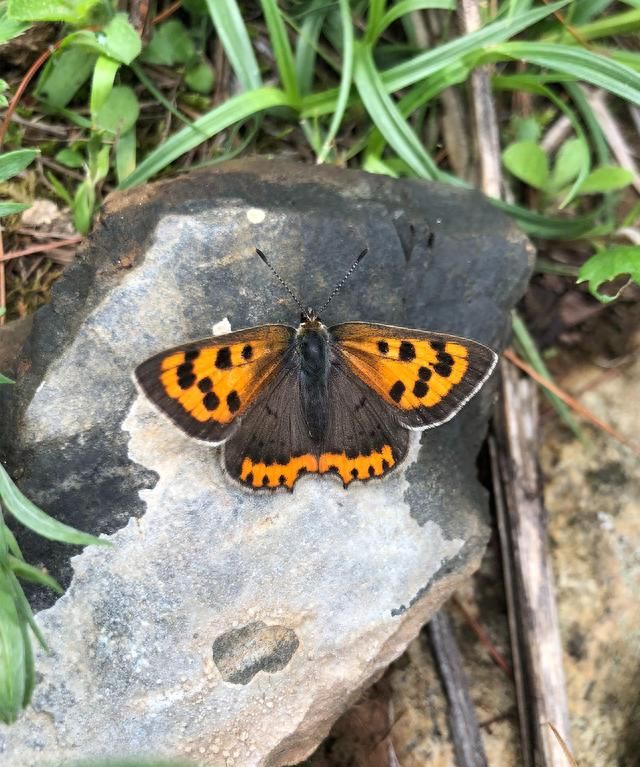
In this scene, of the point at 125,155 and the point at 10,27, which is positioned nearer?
the point at 10,27

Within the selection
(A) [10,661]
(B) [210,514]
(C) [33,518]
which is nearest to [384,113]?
(B) [210,514]

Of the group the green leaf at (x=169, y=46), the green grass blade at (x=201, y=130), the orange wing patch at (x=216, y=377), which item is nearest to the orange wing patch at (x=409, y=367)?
the orange wing patch at (x=216, y=377)

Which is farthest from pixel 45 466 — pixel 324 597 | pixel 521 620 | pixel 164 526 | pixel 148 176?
pixel 521 620

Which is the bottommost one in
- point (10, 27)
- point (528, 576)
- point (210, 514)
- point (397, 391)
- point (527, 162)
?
point (528, 576)

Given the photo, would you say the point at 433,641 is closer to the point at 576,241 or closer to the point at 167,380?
the point at 167,380

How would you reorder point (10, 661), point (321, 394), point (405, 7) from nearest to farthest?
point (10, 661)
point (321, 394)
point (405, 7)

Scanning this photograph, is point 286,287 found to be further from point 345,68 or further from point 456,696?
point 456,696
